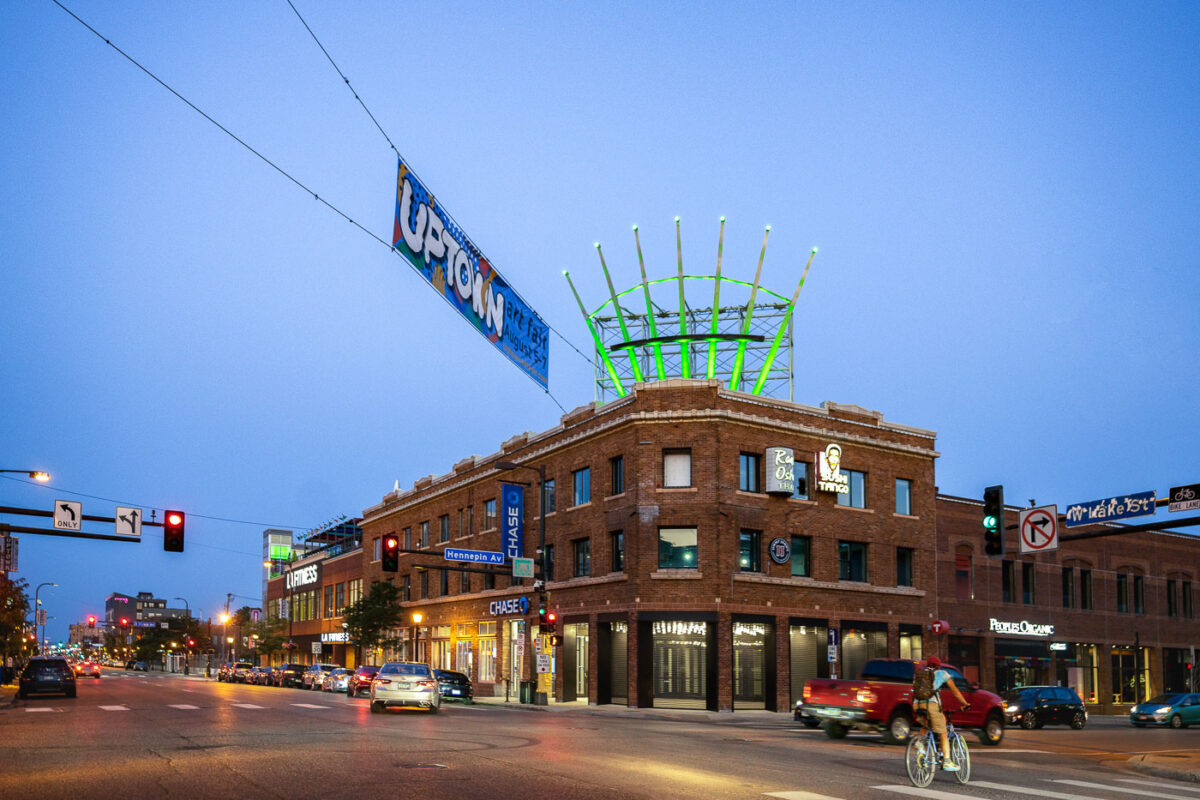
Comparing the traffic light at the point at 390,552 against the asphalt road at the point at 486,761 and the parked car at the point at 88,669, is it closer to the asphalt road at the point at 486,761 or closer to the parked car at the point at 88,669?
the asphalt road at the point at 486,761

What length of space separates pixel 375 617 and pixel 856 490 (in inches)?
1249

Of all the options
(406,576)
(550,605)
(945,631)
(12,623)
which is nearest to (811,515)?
(945,631)

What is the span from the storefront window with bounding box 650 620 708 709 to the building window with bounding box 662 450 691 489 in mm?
5333

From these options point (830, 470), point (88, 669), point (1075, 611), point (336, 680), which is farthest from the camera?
point (88, 669)

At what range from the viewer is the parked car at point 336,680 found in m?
63.5

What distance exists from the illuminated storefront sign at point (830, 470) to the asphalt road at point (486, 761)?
16.8 metres

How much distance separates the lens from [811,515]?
47438 mm

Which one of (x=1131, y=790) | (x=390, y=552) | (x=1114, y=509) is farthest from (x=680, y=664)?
(x=1131, y=790)

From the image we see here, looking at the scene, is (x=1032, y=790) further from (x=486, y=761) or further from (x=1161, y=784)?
(x=486, y=761)

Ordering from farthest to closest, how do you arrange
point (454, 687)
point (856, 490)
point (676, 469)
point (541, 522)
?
point (541, 522) < point (856, 490) < point (454, 687) < point (676, 469)

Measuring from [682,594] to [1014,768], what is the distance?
949 inches

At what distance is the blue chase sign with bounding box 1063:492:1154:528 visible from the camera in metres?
27.2

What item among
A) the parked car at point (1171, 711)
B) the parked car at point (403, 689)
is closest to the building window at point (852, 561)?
the parked car at point (1171, 711)

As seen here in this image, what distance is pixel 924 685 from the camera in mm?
17172
